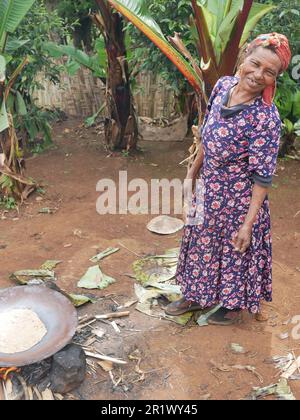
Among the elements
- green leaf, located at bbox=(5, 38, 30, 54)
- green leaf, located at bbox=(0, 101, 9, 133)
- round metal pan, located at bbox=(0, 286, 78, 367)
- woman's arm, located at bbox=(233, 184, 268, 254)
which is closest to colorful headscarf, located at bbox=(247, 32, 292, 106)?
woman's arm, located at bbox=(233, 184, 268, 254)

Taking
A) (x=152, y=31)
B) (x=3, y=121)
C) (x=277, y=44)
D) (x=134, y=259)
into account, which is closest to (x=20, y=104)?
(x=3, y=121)

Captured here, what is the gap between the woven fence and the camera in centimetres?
654

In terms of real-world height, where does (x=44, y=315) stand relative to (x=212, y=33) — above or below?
below

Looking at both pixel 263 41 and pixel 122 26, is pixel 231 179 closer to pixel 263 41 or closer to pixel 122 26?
pixel 263 41

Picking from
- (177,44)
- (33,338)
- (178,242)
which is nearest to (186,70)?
(177,44)

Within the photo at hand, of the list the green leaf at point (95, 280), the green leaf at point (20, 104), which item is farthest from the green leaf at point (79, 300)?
the green leaf at point (20, 104)

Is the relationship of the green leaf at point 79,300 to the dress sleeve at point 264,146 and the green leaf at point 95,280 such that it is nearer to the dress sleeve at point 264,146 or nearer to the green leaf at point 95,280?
the green leaf at point 95,280

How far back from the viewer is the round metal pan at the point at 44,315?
233 centimetres

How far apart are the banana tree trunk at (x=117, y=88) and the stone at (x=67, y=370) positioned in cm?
375

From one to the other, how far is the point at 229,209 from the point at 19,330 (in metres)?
1.36

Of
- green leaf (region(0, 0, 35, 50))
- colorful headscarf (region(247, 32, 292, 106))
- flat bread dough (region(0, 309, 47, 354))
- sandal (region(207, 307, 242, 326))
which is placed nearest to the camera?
colorful headscarf (region(247, 32, 292, 106))

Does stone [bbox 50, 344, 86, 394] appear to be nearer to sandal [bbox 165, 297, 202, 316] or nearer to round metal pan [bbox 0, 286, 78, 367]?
round metal pan [bbox 0, 286, 78, 367]

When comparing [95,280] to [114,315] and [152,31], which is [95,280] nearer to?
[114,315]

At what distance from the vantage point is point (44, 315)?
2.69 metres
